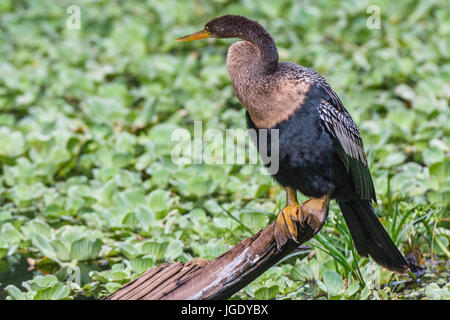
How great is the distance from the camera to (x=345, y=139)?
3.48 m

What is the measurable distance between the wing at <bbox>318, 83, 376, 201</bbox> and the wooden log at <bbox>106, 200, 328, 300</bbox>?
28 cm

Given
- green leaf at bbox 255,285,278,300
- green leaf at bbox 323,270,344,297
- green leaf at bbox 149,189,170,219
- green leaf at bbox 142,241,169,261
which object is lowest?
green leaf at bbox 255,285,278,300

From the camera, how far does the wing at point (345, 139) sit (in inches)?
134

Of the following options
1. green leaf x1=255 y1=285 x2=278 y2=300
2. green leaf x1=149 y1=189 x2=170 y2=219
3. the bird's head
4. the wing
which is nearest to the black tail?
the wing

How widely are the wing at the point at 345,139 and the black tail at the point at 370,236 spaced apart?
0.10 metres

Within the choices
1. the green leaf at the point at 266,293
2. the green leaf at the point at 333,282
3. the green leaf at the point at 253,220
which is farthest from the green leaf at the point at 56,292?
the green leaf at the point at 333,282

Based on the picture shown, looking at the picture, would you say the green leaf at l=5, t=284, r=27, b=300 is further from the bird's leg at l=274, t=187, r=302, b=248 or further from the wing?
the wing

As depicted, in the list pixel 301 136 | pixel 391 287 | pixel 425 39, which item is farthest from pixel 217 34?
pixel 425 39

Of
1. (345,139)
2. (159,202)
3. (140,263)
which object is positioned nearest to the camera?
(345,139)

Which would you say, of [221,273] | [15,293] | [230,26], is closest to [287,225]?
[221,273]

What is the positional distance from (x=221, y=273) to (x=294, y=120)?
27.7 inches

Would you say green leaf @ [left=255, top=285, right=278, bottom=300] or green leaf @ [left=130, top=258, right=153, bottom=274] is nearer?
green leaf @ [left=255, top=285, right=278, bottom=300]

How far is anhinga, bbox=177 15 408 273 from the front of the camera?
130 inches

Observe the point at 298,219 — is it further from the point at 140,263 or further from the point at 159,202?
the point at 159,202
